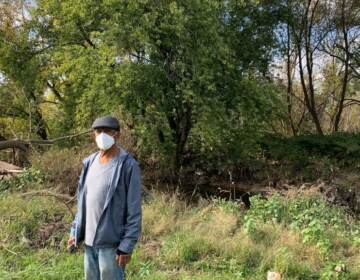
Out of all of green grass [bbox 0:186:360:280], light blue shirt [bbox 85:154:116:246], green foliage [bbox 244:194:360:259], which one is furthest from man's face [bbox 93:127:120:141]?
green foliage [bbox 244:194:360:259]

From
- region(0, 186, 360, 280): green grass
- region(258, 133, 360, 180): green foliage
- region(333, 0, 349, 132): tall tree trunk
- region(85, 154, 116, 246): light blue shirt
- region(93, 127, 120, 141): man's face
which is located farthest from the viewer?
region(333, 0, 349, 132): tall tree trunk

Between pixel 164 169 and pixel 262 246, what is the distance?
373 inches

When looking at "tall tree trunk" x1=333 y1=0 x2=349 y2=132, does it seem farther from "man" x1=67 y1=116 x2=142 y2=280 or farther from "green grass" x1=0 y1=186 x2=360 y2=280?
"man" x1=67 y1=116 x2=142 y2=280

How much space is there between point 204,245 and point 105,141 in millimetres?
2719

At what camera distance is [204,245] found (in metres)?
5.80

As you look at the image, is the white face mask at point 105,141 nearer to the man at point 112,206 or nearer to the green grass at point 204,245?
the man at point 112,206

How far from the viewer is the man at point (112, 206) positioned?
3.56m

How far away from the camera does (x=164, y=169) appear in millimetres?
15180

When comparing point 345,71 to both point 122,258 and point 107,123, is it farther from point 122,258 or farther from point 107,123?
point 122,258

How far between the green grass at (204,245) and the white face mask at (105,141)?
190cm

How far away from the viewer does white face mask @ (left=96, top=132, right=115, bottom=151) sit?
366cm

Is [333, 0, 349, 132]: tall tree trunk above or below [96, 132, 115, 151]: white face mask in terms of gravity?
above

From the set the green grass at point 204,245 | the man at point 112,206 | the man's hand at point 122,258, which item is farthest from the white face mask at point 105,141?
the green grass at point 204,245

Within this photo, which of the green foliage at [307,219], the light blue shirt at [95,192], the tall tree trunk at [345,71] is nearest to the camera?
the light blue shirt at [95,192]
